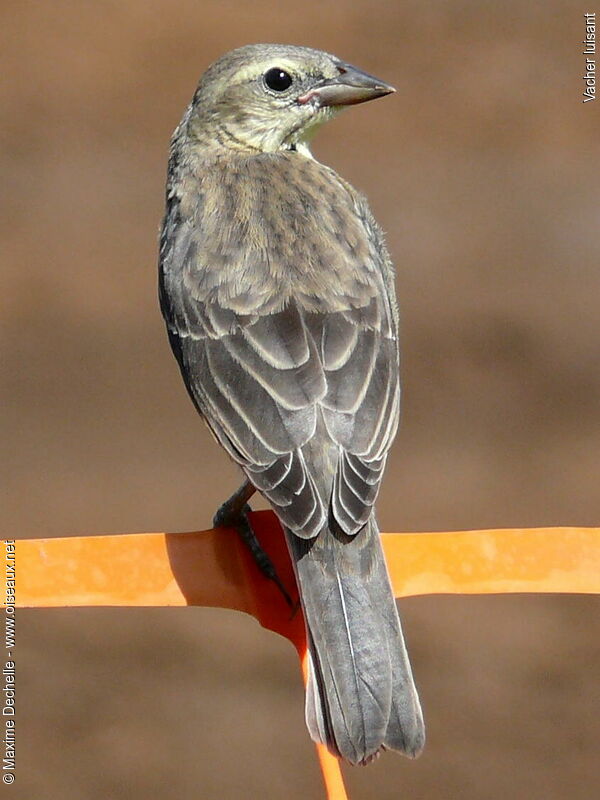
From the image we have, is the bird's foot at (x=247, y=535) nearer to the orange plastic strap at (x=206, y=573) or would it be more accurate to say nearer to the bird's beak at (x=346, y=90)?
the orange plastic strap at (x=206, y=573)

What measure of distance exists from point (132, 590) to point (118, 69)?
7143mm

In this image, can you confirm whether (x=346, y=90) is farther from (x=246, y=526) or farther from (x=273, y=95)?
(x=246, y=526)

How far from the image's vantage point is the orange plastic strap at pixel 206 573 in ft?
12.0

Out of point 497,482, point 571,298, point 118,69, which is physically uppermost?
point 118,69

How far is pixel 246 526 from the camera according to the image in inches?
173

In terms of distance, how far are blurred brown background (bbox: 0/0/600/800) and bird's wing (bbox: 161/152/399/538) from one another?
2689 mm

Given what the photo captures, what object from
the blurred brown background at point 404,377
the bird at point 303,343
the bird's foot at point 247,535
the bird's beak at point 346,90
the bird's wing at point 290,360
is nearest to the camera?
the bird at point 303,343

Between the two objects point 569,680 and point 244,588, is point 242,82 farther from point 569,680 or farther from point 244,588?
point 569,680

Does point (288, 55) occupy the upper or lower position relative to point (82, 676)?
upper

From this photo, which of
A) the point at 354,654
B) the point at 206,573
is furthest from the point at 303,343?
the point at 354,654

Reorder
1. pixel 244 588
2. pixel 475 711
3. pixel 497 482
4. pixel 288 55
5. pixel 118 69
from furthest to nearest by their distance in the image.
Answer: pixel 118 69, pixel 497 482, pixel 475 711, pixel 288 55, pixel 244 588

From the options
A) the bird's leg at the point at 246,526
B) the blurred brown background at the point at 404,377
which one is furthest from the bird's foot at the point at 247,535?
the blurred brown background at the point at 404,377

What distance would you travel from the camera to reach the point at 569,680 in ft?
23.6

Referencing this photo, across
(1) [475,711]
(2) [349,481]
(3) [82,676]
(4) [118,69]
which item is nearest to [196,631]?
(3) [82,676]
